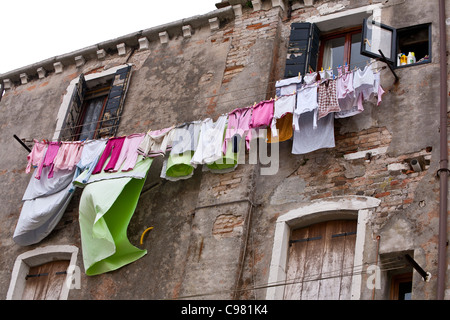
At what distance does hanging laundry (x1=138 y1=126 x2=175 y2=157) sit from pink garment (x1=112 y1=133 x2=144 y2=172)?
141mm

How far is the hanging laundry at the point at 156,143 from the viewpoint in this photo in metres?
11.5

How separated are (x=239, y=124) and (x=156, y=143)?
1.39 meters

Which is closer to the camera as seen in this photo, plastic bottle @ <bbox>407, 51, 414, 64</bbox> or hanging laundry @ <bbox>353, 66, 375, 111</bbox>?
hanging laundry @ <bbox>353, 66, 375, 111</bbox>

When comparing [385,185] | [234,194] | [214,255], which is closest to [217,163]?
[234,194]

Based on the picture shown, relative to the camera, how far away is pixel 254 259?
1018 centimetres

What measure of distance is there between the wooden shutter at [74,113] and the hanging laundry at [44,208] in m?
1.44

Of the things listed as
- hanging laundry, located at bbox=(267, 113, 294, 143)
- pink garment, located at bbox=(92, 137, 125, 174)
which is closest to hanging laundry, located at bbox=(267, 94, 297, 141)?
hanging laundry, located at bbox=(267, 113, 294, 143)

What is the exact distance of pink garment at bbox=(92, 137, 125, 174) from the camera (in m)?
11.7

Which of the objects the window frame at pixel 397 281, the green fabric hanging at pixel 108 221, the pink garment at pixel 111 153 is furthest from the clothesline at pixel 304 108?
the window frame at pixel 397 281

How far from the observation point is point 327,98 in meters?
10.7

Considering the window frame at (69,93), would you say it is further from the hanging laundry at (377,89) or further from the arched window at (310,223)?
the hanging laundry at (377,89)

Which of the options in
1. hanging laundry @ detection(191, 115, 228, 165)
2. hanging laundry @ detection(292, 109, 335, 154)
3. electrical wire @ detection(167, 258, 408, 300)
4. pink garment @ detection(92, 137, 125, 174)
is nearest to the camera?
electrical wire @ detection(167, 258, 408, 300)

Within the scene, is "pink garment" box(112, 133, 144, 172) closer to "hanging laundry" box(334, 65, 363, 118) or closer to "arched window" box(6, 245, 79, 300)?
"arched window" box(6, 245, 79, 300)

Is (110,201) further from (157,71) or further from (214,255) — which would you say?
(157,71)
